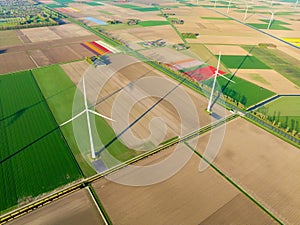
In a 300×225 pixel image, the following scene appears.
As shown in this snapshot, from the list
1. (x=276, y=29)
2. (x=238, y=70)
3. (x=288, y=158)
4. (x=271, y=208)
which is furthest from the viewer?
(x=276, y=29)

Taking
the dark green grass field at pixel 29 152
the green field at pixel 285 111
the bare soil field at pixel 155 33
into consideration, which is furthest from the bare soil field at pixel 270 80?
the dark green grass field at pixel 29 152

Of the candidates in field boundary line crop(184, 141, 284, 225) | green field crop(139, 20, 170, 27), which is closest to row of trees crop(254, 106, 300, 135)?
field boundary line crop(184, 141, 284, 225)

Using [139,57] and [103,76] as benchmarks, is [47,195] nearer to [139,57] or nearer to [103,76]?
[103,76]

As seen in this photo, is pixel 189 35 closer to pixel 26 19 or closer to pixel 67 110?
pixel 67 110

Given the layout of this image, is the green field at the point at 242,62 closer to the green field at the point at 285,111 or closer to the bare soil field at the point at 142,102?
the green field at the point at 285,111

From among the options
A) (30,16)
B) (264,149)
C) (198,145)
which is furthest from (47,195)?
(30,16)
